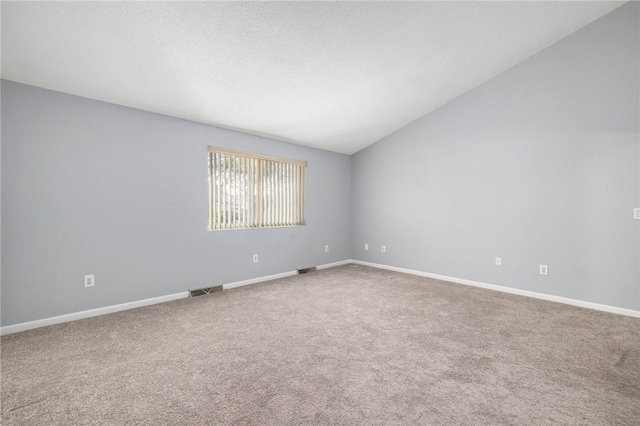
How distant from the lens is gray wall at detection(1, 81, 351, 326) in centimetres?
273

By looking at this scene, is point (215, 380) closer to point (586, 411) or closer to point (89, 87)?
point (586, 411)

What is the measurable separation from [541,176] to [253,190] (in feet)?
13.3

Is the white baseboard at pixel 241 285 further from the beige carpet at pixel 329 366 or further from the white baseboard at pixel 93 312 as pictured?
the beige carpet at pixel 329 366

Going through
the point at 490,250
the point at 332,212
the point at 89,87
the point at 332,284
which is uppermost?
the point at 89,87

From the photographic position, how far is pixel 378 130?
5242 millimetres

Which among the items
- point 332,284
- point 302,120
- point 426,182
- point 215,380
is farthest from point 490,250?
point 215,380

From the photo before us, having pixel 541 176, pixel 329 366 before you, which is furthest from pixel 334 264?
pixel 329 366

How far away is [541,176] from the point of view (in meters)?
3.80

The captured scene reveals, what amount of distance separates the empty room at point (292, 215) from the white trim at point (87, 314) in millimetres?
14

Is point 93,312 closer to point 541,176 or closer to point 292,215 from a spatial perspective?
point 292,215

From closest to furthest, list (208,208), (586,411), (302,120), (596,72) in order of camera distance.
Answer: (586,411) → (596,72) → (208,208) → (302,120)

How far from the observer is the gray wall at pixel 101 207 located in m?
2.73

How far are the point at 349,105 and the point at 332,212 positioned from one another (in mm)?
2288

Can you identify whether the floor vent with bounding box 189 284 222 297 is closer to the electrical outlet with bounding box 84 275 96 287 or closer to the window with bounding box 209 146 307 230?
the window with bounding box 209 146 307 230
